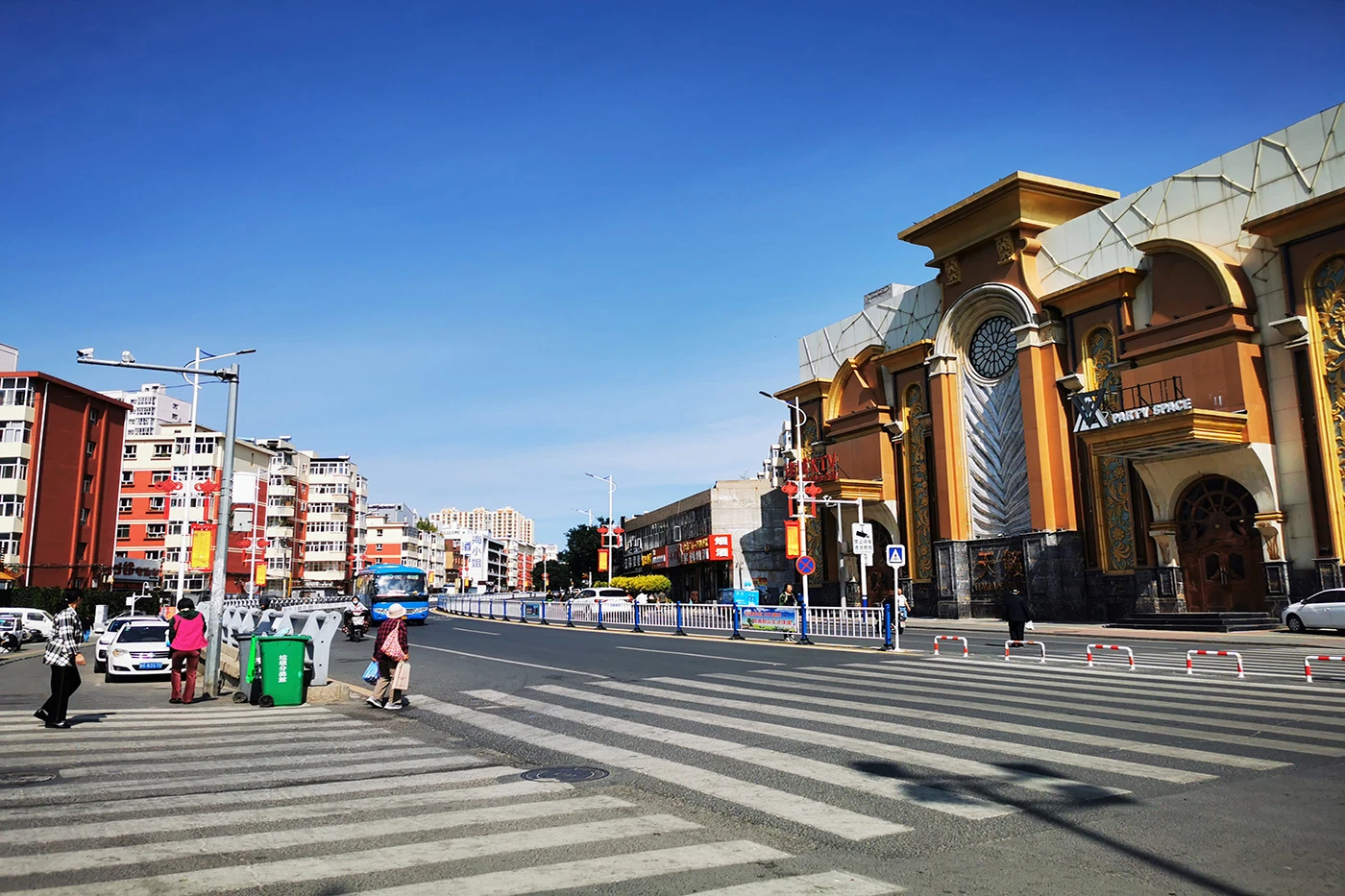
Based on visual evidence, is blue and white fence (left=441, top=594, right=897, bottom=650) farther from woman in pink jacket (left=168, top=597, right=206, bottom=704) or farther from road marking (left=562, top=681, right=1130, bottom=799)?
woman in pink jacket (left=168, top=597, right=206, bottom=704)

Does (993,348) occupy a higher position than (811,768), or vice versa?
(993,348)

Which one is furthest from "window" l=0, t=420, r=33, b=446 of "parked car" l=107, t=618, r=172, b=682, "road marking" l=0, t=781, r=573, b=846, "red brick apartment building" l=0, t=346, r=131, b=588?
"road marking" l=0, t=781, r=573, b=846

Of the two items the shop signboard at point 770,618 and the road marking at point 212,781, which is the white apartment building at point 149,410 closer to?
the shop signboard at point 770,618

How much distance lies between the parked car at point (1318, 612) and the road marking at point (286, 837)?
27.0 metres

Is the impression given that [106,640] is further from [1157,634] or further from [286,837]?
[1157,634]

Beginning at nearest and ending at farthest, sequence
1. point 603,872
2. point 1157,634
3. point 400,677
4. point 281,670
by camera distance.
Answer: point 603,872
point 400,677
point 281,670
point 1157,634

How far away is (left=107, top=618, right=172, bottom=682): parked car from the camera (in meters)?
19.6

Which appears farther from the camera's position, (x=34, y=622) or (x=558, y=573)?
(x=558, y=573)

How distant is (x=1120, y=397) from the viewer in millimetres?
35344

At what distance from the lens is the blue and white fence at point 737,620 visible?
26594 millimetres

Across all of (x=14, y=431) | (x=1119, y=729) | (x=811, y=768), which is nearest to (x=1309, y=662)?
(x=1119, y=729)

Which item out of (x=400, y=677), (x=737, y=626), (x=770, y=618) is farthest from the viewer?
(x=770, y=618)

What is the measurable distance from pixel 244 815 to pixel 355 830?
1078 millimetres

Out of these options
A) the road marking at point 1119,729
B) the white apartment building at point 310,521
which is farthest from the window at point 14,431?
the road marking at point 1119,729
